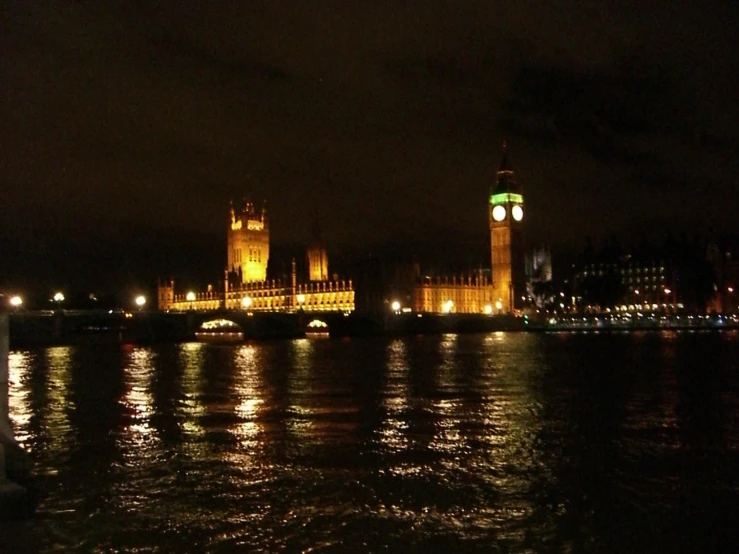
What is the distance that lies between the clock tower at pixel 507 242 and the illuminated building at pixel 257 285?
2603 cm

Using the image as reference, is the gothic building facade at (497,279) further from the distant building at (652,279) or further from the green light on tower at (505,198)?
the distant building at (652,279)

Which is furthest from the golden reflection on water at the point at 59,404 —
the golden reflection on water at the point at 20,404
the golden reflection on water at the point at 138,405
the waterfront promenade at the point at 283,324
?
the waterfront promenade at the point at 283,324

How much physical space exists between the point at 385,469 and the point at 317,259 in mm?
127632

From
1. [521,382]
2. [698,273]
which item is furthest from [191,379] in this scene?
[698,273]

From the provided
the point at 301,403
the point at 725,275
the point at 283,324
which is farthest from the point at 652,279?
the point at 301,403

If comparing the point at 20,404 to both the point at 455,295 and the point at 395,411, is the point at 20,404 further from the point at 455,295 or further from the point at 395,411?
the point at 455,295

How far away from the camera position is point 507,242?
141 m

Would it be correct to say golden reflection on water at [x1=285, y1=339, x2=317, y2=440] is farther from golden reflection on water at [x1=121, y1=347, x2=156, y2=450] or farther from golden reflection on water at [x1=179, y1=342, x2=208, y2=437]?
golden reflection on water at [x1=121, y1=347, x2=156, y2=450]

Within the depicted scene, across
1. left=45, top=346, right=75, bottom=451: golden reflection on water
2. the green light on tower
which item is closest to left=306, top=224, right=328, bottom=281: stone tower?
the green light on tower

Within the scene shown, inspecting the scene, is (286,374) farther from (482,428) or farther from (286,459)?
(286,459)

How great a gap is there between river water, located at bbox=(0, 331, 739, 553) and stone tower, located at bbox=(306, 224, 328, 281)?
11343 cm

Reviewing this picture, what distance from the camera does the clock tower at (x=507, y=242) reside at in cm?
13612

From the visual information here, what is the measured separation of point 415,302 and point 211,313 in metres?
38.9

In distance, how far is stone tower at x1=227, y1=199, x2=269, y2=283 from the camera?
6033 inches
